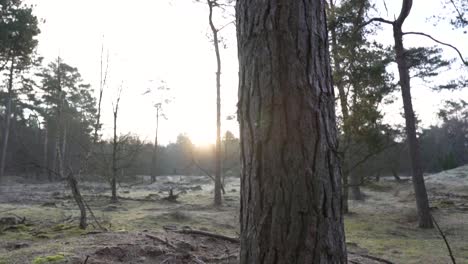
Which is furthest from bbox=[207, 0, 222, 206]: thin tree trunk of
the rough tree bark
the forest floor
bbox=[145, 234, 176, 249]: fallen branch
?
the rough tree bark

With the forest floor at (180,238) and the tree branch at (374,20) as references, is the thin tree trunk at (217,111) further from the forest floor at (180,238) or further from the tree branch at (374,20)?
the tree branch at (374,20)

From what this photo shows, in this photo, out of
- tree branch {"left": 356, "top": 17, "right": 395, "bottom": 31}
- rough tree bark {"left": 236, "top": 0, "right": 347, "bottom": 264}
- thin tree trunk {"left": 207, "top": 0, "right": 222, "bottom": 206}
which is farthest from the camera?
thin tree trunk {"left": 207, "top": 0, "right": 222, "bottom": 206}

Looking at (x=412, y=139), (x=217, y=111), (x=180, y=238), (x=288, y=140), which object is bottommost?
(x=180, y=238)

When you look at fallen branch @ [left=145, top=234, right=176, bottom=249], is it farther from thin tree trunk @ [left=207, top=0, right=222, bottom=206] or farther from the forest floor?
thin tree trunk @ [left=207, top=0, right=222, bottom=206]

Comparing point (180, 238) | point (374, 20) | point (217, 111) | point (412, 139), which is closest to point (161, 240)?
point (180, 238)

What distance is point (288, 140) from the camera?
4.42ft

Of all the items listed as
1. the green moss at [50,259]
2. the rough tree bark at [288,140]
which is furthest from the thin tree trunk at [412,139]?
the rough tree bark at [288,140]

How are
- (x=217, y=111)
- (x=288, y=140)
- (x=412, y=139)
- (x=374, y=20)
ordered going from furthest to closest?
(x=217, y=111)
(x=374, y=20)
(x=412, y=139)
(x=288, y=140)

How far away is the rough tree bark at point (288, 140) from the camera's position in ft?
4.33

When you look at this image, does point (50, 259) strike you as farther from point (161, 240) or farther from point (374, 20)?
point (374, 20)

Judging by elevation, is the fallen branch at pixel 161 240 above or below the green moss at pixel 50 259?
above

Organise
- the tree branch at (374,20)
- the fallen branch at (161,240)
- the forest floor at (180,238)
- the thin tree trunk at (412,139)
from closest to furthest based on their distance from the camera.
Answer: the forest floor at (180,238), the fallen branch at (161,240), the thin tree trunk at (412,139), the tree branch at (374,20)

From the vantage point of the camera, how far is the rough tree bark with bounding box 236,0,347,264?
132cm

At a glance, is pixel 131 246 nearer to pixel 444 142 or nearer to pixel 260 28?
pixel 260 28
